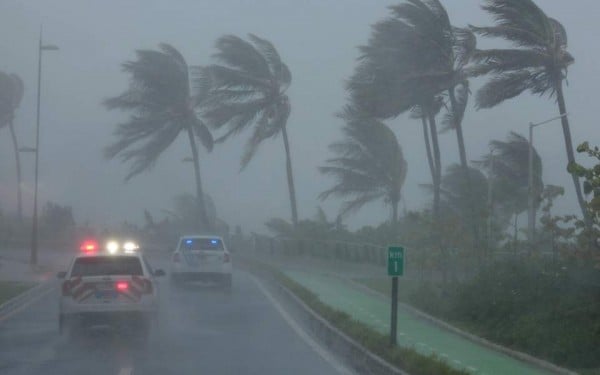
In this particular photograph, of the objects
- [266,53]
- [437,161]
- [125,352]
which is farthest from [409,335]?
[266,53]

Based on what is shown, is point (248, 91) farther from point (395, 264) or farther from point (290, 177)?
point (395, 264)

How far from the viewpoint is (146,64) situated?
5525cm

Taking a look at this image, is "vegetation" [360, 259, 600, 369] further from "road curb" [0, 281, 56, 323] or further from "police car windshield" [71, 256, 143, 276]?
"road curb" [0, 281, 56, 323]

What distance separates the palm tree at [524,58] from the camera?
3150 cm

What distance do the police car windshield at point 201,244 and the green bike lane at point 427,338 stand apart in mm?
4832

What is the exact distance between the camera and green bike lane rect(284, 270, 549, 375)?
1566 centimetres

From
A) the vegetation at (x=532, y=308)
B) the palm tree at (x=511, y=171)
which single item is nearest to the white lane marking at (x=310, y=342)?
the vegetation at (x=532, y=308)

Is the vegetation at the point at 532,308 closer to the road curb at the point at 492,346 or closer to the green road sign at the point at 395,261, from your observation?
the road curb at the point at 492,346

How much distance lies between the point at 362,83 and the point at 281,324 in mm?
17361

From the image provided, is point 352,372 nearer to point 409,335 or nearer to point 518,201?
point 409,335

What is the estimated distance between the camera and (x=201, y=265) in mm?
32625

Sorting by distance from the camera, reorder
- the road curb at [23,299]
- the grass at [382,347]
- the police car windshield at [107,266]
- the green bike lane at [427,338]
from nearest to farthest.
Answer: the grass at [382,347] < the green bike lane at [427,338] < the police car windshield at [107,266] < the road curb at [23,299]

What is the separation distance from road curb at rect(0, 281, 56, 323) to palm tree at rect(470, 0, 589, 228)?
46.5 ft

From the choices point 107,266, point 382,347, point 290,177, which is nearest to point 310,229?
point 290,177
